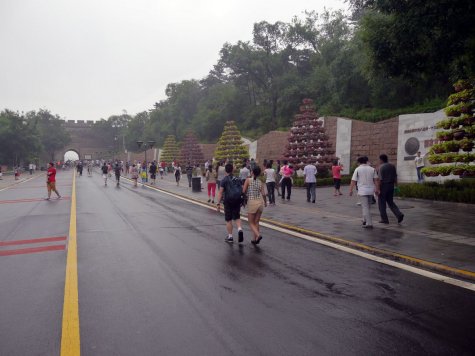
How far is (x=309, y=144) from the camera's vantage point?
909 inches

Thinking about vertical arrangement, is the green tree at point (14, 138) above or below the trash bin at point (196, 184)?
above

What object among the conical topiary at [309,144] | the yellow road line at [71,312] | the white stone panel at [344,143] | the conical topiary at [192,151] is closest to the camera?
the yellow road line at [71,312]

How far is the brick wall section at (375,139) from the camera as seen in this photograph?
21984mm

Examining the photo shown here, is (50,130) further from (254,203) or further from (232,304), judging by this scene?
(232,304)

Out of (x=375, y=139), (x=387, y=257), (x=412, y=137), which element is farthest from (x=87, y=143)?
(x=387, y=257)

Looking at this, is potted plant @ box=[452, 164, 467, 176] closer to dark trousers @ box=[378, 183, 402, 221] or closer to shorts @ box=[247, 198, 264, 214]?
dark trousers @ box=[378, 183, 402, 221]

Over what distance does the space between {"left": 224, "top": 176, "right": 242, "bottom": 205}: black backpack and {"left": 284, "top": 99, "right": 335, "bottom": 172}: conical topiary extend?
15258 millimetres

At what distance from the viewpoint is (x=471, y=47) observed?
7.55m

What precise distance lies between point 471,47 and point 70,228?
32.6ft

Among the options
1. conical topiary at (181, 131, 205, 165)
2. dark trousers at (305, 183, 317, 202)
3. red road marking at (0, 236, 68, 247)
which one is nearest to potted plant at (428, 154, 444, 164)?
dark trousers at (305, 183, 317, 202)

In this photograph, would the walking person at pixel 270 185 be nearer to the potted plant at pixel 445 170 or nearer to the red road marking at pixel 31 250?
the potted plant at pixel 445 170

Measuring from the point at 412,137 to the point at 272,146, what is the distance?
14.8 metres

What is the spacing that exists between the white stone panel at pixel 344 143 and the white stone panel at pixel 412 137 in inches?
167

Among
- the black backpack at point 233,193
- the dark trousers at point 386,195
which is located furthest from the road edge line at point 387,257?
the dark trousers at point 386,195
